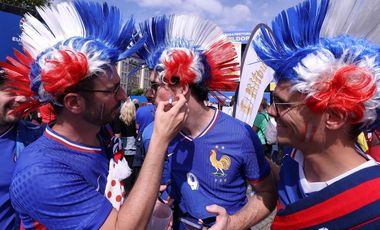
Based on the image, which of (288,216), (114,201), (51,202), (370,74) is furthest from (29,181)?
(370,74)

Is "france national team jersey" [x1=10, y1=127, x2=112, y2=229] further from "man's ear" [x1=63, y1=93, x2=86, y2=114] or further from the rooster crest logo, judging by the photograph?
the rooster crest logo

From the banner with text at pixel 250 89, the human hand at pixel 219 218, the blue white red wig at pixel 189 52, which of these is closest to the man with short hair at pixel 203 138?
the blue white red wig at pixel 189 52

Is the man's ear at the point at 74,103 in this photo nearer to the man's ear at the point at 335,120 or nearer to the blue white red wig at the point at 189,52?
the blue white red wig at the point at 189,52

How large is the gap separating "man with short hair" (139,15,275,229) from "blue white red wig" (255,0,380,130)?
0.69 meters

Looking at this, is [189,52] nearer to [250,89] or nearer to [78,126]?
[78,126]

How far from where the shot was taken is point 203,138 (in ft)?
6.52

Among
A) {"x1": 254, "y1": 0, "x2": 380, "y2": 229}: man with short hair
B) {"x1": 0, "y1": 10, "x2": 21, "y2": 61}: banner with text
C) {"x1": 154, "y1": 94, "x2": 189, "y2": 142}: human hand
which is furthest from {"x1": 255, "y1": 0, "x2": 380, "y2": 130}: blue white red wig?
{"x1": 0, "y1": 10, "x2": 21, "y2": 61}: banner with text

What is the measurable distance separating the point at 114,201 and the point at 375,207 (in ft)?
4.10

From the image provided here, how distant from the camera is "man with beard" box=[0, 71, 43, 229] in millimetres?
1791

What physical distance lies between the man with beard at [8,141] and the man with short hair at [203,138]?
929 millimetres

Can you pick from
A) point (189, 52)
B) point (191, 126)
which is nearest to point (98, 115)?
point (191, 126)

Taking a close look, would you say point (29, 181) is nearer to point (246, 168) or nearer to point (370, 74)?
point (246, 168)

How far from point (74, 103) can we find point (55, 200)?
0.56m

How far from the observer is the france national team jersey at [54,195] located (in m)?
1.26
